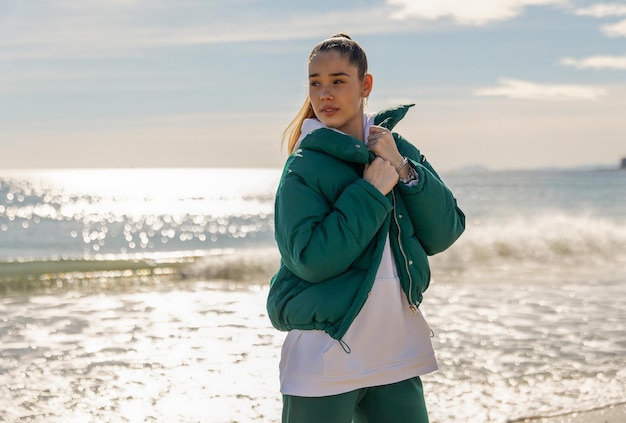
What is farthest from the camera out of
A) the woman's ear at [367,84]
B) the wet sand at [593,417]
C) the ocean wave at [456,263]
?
the ocean wave at [456,263]

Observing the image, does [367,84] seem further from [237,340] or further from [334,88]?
[237,340]

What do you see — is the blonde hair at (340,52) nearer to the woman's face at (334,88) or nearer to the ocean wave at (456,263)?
the woman's face at (334,88)

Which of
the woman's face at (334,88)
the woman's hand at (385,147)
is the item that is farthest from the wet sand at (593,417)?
the woman's face at (334,88)

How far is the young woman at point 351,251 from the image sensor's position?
93.0 inches

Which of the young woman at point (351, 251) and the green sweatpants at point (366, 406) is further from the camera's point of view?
the green sweatpants at point (366, 406)

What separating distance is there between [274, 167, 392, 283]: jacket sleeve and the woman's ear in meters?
0.37

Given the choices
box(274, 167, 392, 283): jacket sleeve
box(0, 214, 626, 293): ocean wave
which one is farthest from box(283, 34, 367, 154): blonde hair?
box(0, 214, 626, 293): ocean wave

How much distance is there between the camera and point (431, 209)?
2531mm

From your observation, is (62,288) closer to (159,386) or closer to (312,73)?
(159,386)

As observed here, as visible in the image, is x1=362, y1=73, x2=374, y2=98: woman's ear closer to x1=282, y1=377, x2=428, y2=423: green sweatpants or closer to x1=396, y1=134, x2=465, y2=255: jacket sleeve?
x1=396, y1=134, x2=465, y2=255: jacket sleeve

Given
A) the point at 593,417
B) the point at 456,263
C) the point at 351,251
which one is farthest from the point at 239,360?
the point at 456,263

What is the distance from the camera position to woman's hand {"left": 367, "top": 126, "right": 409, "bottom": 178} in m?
2.51

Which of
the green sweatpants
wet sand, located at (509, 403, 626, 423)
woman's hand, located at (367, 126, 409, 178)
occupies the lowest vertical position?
wet sand, located at (509, 403, 626, 423)

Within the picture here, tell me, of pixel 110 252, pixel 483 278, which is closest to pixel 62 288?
pixel 483 278
